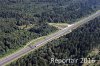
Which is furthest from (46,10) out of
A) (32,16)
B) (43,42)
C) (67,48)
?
(67,48)

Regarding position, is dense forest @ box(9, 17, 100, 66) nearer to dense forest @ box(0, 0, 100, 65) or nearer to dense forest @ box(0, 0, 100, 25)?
dense forest @ box(0, 0, 100, 65)

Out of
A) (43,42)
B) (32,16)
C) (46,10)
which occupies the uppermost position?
(46,10)

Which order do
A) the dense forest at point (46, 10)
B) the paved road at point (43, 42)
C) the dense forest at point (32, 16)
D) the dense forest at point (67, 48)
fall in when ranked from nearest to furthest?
the dense forest at point (67, 48), the paved road at point (43, 42), the dense forest at point (32, 16), the dense forest at point (46, 10)

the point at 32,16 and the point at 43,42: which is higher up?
the point at 32,16

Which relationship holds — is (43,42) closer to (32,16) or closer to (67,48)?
(67,48)

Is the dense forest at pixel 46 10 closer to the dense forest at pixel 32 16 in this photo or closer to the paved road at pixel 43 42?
the dense forest at pixel 32 16

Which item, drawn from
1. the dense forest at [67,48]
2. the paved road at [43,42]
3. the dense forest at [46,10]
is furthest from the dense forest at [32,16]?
the dense forest at [67,48]

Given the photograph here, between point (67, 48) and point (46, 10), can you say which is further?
point (46, 10)

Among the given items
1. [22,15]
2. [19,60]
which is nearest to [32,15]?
[22,15]

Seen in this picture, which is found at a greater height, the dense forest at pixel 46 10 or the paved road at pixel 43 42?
the dense forest at pixel 46 10
